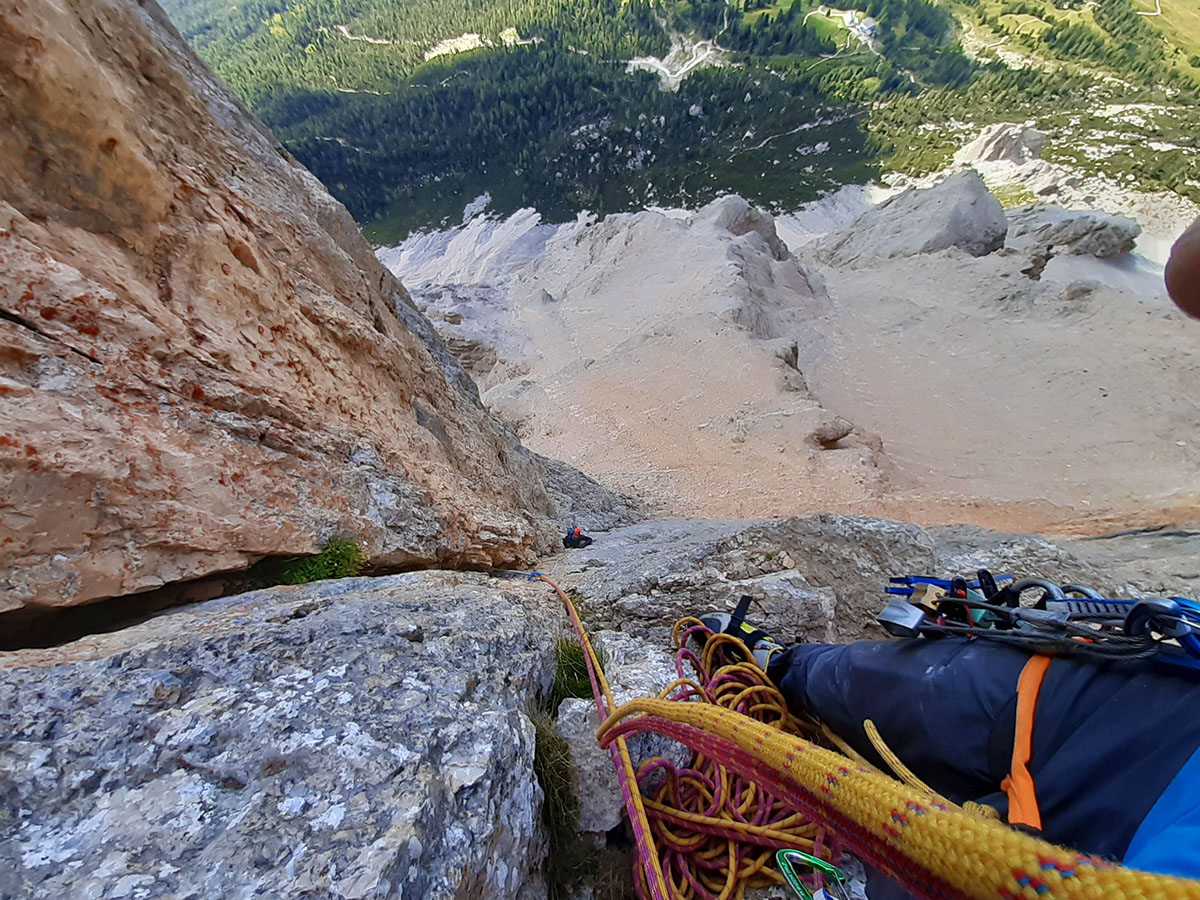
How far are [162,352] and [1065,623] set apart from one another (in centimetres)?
340

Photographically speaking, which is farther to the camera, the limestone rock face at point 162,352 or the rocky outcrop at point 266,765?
the limestone rock face at point 162,352

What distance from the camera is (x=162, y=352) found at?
2.32 metres

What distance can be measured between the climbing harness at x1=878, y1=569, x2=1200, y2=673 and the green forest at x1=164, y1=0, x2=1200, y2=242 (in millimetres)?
40135

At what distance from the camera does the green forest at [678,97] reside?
40375 millimetres

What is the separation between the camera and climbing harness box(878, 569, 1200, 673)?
1.30 m

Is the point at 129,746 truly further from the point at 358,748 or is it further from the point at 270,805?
the point at 358,748

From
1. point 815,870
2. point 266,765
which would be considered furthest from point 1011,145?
point 266,765

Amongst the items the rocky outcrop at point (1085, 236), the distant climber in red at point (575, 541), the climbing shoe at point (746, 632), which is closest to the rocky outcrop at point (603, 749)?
the climbing shoe at point (746, 632)

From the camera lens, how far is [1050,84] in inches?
1679

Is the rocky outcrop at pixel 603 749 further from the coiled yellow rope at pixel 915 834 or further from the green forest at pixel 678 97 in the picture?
the green forest at pixel 678 97

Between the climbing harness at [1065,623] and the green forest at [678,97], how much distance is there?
40135 millimetres

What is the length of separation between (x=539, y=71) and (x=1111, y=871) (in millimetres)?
65015

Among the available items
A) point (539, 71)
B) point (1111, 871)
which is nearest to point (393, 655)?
point (1111, 871)

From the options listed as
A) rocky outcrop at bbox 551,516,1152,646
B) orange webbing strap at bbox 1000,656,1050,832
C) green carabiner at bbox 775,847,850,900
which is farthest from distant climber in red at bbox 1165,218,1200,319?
green carabiner at bbox 775,847,850,900
